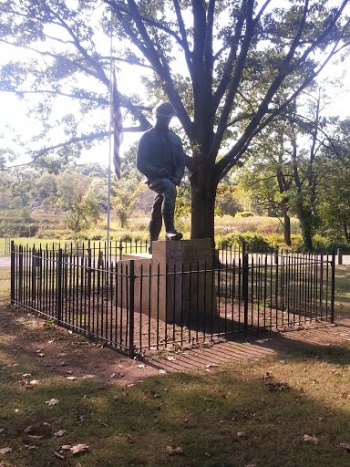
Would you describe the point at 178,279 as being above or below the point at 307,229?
below

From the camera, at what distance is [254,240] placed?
92.3ft

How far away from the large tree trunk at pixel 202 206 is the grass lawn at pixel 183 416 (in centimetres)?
834

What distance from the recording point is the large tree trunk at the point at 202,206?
14227mm

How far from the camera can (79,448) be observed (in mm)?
3637

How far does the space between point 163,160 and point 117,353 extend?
3.83m

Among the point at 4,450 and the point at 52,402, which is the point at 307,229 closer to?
the point at 52,402

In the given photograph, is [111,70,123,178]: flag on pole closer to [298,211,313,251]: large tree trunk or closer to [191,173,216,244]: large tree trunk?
[191,173,216,244]: large tree trunk

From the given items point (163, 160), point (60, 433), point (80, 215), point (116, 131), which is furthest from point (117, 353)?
point (80, 215)

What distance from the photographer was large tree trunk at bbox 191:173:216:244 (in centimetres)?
1423

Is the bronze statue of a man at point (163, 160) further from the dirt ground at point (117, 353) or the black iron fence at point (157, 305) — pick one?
the dirt ground at point (117, 353)

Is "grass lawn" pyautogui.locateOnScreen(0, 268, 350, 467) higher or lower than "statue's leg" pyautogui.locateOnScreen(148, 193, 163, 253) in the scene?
lower

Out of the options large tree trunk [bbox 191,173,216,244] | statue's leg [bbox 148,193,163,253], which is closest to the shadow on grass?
statue's leg [bbox 148,193,163,253]

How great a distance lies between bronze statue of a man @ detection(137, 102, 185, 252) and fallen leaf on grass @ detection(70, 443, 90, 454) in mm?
4876

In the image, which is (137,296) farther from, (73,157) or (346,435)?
(73,157)
